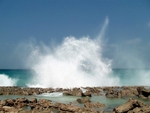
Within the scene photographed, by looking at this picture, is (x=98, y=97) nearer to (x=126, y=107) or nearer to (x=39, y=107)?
(x=39, y=107)

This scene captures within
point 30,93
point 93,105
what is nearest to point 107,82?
point 30,93

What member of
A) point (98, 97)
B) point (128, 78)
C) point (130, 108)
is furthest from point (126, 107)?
point (128, 78)

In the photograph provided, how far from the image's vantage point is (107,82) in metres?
49.9

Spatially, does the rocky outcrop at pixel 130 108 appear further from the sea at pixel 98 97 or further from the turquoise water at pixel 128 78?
the turquoise water at pixel 128 78

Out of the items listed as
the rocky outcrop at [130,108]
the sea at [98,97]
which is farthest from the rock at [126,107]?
the sea at [98,97]

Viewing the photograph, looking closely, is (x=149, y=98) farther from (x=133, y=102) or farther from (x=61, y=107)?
(x=61, y=107)

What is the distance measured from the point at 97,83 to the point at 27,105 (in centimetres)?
2949

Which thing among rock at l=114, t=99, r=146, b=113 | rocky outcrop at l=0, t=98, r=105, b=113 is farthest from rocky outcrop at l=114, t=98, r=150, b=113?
rocky outcrop at l=0, t=98, r=105, b=113

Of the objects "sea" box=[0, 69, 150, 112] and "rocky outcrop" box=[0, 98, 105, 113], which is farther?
"sea" box=[0, 69, 150, 112]

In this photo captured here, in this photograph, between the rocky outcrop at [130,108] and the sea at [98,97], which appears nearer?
the rocky outcrop at [130,108]

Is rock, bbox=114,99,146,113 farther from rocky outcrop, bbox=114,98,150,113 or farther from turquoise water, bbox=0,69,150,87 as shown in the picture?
turquoise water, bbox=0,69,150,87

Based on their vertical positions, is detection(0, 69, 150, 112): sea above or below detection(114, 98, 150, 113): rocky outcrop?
above

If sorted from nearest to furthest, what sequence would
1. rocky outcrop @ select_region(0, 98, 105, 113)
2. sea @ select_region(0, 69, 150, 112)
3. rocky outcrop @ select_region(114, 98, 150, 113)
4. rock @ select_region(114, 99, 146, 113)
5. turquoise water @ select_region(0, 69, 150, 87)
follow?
1. rocky outcrop @ select_region(114, 98, 150, 113)
2. rock @ select_region(114, 99, 146, 113)
3. rocky outcrop @ select_region(0, 98, 105, 113)
4. sea @ select_region(0, 69, 150, 112)
5. turquoise water @ select_region(0, 69, 150, 87)

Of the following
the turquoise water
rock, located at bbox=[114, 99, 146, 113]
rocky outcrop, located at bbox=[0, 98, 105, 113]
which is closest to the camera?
rock, located at bbox=[114, 99, 146, 113]
